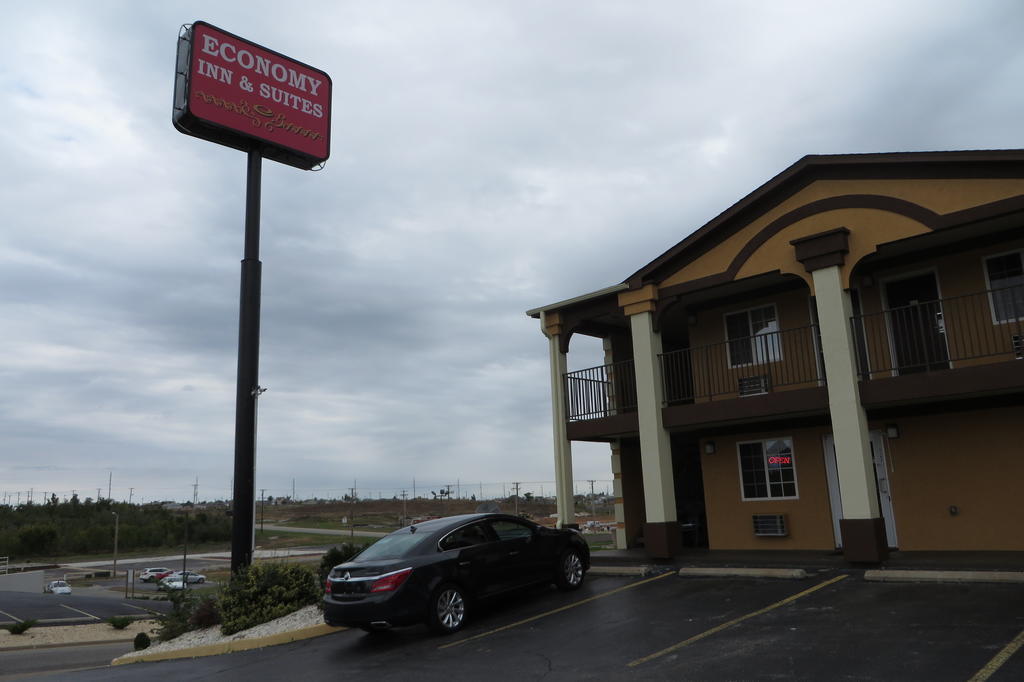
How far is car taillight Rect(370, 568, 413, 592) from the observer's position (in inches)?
402

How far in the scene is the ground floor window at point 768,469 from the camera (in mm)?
16188

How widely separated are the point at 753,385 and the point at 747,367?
1.86ft

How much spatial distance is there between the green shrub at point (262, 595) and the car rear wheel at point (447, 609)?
13.2 ft

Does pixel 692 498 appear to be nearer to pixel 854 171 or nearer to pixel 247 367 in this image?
pixel 854 171

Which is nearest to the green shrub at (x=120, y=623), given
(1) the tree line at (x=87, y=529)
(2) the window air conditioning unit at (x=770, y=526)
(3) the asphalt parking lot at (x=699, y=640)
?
(3) the asphalt parking lot at (x=699, y=640)

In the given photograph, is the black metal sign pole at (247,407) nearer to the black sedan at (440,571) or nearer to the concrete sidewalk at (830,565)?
the black sedan at (440,571)

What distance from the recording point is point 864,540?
12.5 metres

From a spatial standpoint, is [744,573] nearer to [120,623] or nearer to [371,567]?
[371,567]

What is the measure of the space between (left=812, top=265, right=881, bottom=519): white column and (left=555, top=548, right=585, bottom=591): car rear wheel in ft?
15.3

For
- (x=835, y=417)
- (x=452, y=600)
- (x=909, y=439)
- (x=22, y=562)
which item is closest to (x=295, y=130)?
(x=452, y=600)

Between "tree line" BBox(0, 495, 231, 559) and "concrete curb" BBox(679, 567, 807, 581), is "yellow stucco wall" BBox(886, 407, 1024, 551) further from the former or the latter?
"tree line" BBox(0, 495, 231, 559)

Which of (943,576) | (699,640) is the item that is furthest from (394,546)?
(943,576)

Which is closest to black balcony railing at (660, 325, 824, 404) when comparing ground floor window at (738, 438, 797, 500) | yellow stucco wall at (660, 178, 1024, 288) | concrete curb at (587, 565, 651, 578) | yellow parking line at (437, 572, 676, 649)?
ground floor window at (738, 438, 797, 500)

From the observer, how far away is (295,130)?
58.7 ft
